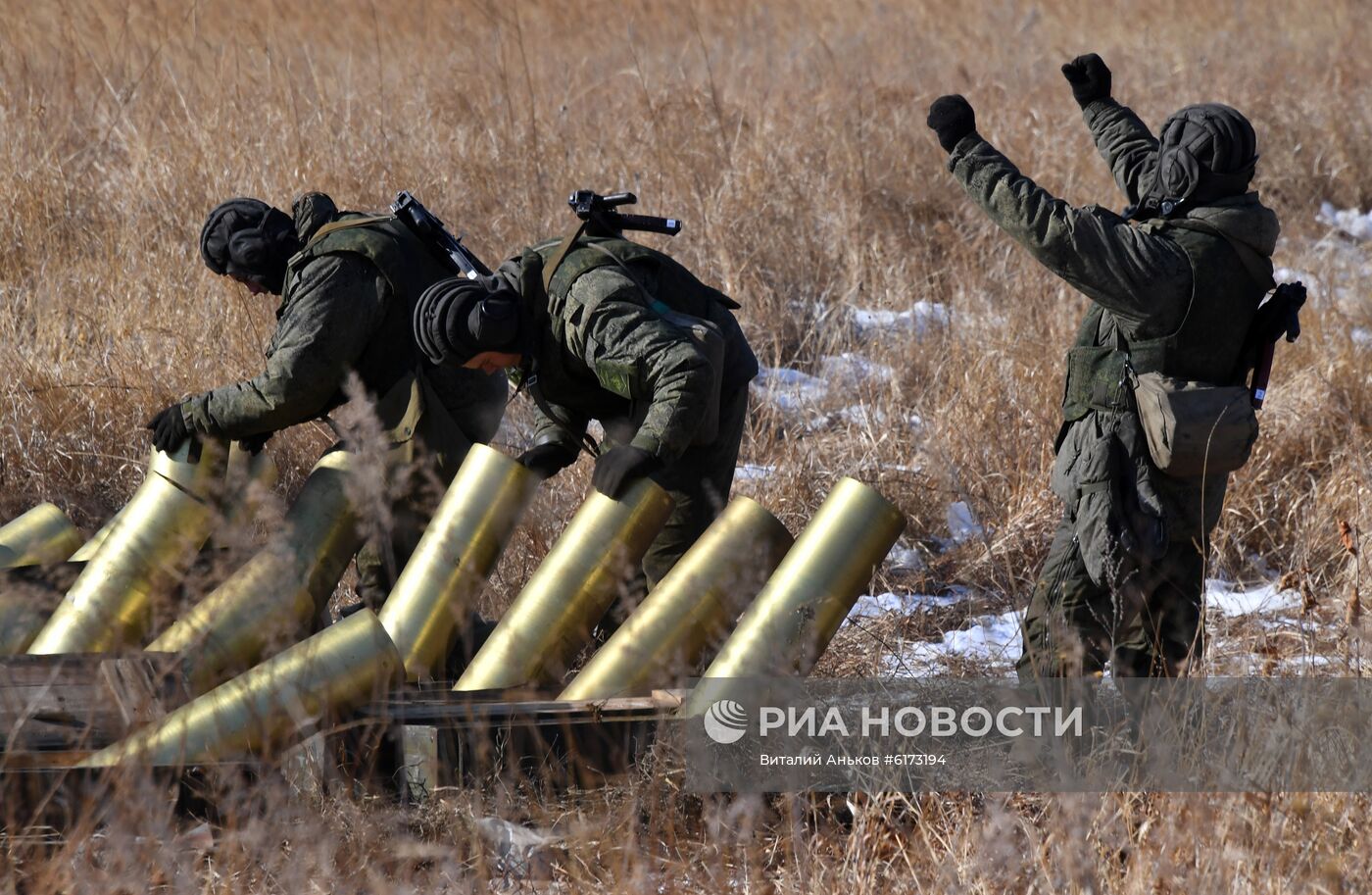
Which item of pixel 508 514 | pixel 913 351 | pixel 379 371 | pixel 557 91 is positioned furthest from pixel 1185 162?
pixel 557 91

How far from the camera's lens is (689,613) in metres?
→ 3.27

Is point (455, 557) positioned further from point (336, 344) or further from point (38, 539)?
point (38, 539)

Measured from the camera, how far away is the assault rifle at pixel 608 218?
3695 millimetres

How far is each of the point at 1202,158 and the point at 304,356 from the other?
7.69 ft

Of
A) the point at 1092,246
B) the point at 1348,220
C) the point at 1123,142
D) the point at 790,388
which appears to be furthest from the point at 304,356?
the point at 1348,220

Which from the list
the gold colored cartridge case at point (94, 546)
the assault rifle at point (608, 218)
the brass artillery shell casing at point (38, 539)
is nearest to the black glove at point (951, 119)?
the assault rifle at point (608, 218)

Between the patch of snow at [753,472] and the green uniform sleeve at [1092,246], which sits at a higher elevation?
the green uniform sleeve at [1092,246]

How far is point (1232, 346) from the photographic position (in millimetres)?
3592

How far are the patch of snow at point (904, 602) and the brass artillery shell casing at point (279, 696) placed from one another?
1995 mm

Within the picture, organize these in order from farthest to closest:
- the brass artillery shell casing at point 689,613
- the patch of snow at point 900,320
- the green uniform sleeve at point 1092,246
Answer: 1. the patch of snow at point 900,320
2. the green uniform sleeve at point 1092,246
3. the brass artillery shell casing at point 689,613

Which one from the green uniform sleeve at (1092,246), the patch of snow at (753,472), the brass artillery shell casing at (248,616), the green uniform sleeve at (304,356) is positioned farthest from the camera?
the patch of snow at (753,472)

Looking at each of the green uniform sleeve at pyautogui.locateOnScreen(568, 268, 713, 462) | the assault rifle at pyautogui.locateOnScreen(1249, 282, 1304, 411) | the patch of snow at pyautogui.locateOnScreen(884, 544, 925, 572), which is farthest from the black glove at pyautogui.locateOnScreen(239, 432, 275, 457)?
the assault rifle at pyautogui.locateOnScreen(1249, 282, 1304, 411)

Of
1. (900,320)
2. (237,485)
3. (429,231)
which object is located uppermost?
(429,231)

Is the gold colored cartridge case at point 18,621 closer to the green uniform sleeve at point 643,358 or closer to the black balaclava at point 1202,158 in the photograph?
the green uniform sleeve at point 643,358
